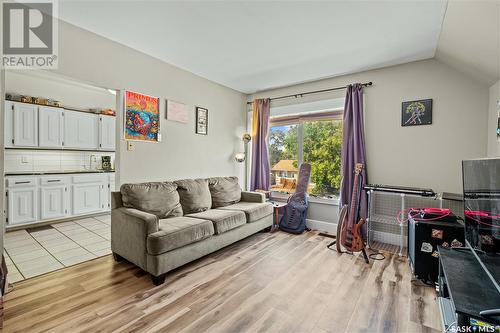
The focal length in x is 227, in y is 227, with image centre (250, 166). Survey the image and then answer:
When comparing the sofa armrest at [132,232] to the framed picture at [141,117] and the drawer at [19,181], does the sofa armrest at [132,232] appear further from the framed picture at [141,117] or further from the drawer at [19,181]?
the drawer at [19,181]

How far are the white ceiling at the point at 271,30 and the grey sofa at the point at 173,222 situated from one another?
1754mm

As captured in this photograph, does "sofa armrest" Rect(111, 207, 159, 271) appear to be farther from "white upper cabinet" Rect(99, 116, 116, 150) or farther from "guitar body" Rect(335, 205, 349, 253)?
"white upper cabinet" Rect(99, 116, 116, 150)

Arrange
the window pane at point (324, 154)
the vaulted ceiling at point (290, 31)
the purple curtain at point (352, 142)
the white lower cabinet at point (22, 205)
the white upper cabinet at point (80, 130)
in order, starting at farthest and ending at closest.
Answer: the white upper cabinet at point (80, 130), the window pane at point (324, 154), the white lower cabinet at point (22, 205), the purple curtain at point (352, 142), the vaulted ceiling at point (290, 31)

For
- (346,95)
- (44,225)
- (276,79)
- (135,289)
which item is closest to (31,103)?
(44,225)

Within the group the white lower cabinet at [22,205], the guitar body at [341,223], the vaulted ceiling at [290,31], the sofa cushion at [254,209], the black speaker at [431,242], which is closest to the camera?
the vaulted ceiling at [290,31]

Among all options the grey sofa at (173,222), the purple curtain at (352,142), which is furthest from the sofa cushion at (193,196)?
the purple curtain at (352,142)

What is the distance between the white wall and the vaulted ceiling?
0.18m

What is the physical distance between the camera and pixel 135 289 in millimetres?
2080

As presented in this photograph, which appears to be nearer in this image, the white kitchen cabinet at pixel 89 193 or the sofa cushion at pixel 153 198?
the sofa cushion at pixel 153 198

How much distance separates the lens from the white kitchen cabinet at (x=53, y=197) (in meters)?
3.84

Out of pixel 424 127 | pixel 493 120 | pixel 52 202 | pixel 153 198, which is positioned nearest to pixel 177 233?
pixel 153 198

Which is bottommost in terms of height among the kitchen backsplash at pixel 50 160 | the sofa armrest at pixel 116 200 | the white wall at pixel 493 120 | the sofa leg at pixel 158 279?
the sofa leg at pixel 158 279

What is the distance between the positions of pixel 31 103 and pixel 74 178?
4.56 ft

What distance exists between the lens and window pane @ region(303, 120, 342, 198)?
3933 mm
